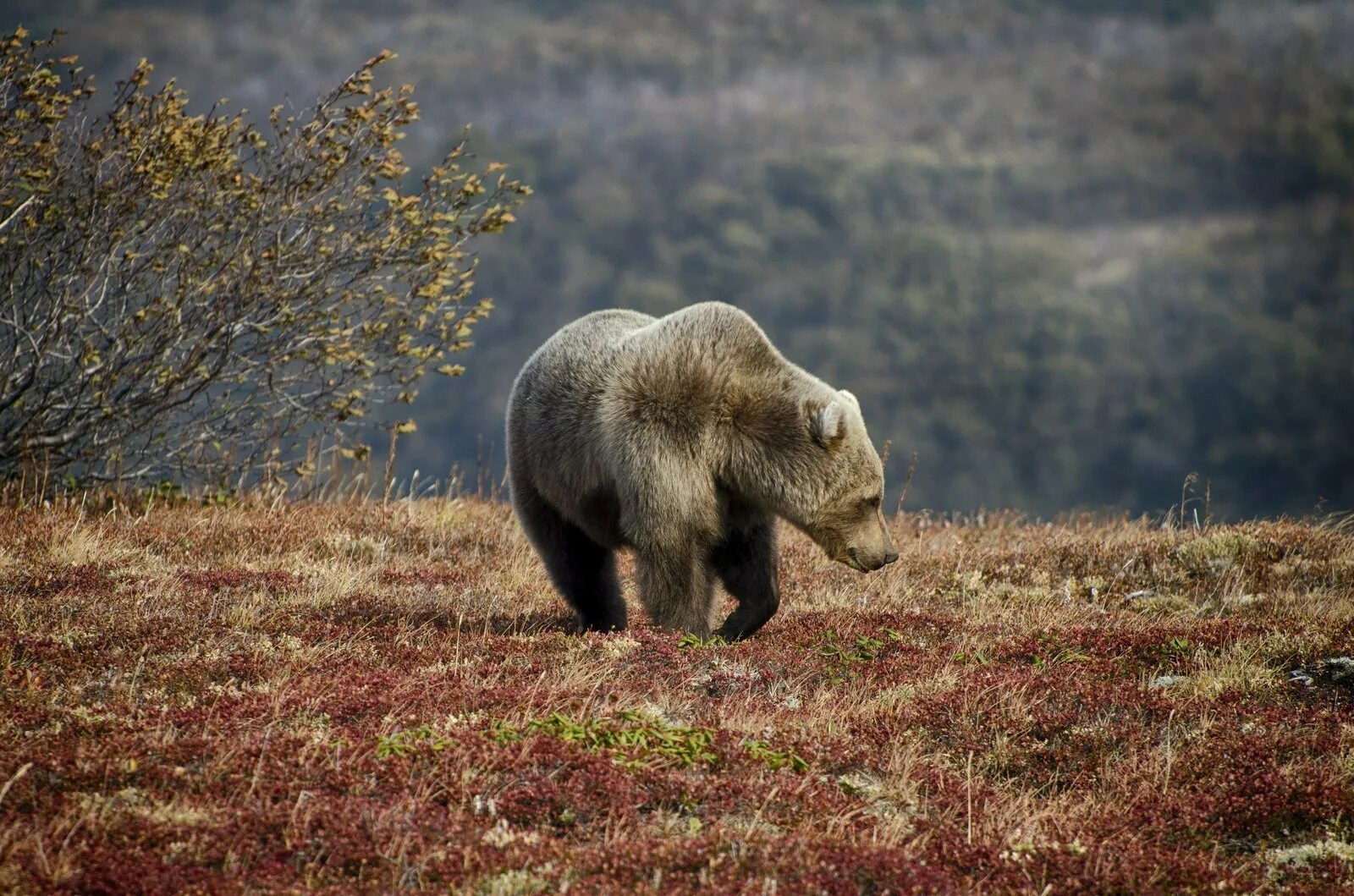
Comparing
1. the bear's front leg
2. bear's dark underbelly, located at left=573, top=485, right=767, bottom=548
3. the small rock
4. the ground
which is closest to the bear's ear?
bear's dark underbelly, located at left=573, top=485, right=767, bottom=548

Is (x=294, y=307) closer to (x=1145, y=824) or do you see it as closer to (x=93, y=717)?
(x=93, y=717)

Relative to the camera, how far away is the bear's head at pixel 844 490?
326 inches

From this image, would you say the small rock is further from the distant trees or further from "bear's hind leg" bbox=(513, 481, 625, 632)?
the distant trees

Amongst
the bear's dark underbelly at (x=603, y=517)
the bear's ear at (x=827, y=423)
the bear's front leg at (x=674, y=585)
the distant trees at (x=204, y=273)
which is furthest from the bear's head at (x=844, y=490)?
the distant trees at (x=204, y=273)

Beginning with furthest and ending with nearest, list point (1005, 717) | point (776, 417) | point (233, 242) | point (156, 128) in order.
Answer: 1. point (233, 242)
2. point (156, 128)
3. point (776, 417)
4. point (1005, 717)

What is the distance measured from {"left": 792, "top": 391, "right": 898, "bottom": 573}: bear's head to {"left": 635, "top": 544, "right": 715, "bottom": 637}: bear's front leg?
815 mm

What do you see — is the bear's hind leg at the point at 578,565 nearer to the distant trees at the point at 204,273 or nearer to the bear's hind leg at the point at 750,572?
the bear's hind leg at the point at 750,572

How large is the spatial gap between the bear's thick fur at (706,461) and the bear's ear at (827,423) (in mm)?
11

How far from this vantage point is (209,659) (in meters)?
6.73

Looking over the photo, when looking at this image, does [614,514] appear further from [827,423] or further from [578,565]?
[827,423]

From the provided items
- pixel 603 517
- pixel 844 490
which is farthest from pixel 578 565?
pixel 844 490

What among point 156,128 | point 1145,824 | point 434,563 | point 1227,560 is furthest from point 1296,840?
point 156,128

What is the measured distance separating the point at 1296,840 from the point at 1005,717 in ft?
5.36

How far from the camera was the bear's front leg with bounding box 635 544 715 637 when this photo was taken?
814 centimetres
